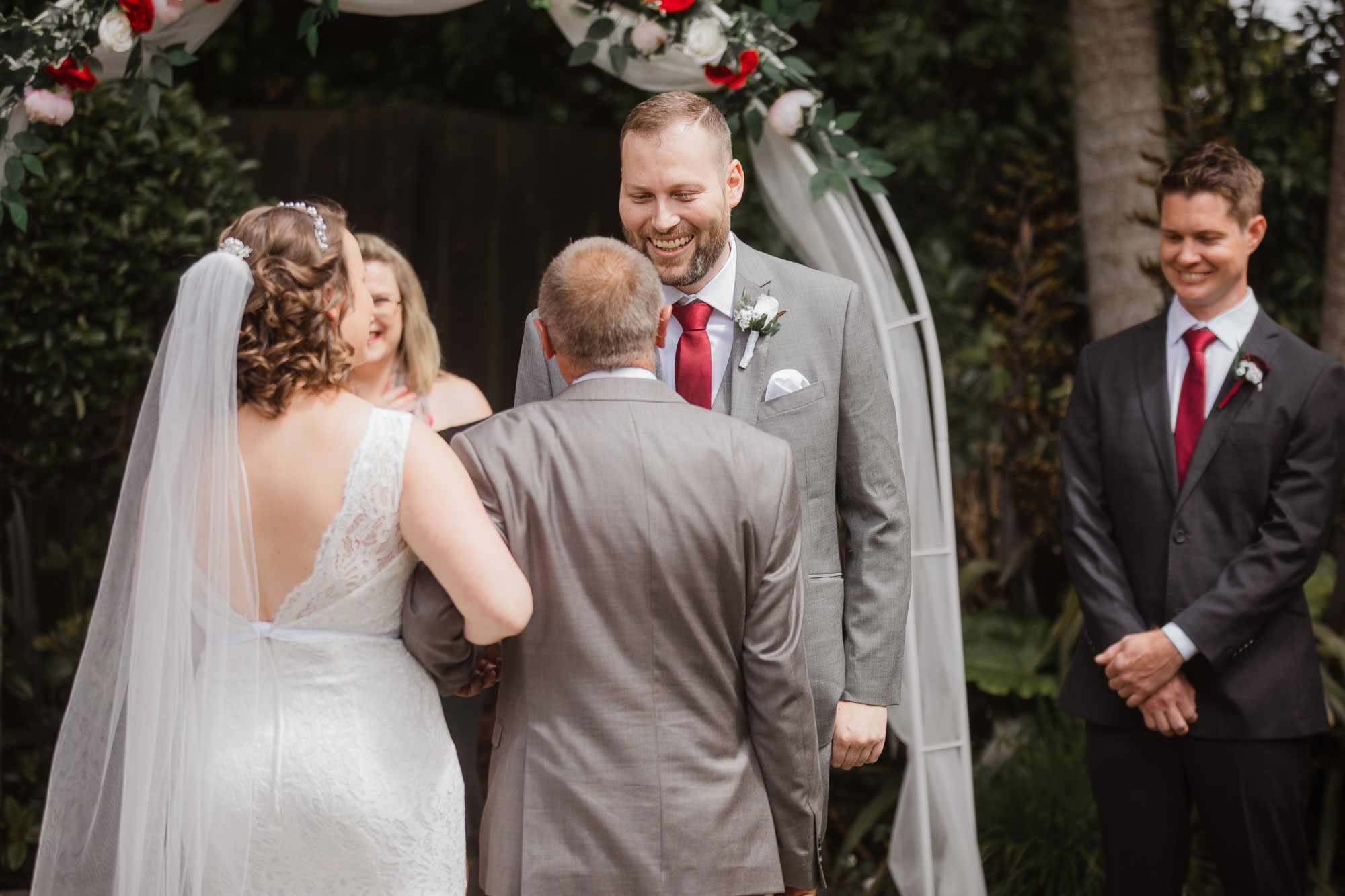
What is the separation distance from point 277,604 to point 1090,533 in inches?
76.8

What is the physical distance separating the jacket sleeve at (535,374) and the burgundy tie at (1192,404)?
1.53 metres

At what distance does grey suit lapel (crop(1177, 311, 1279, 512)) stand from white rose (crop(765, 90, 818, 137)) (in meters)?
1.31

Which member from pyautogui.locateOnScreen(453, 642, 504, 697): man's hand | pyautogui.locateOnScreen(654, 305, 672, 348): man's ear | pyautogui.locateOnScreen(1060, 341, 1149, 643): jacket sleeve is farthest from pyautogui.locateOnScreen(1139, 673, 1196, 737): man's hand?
pyautogui.locateOnScreen(453, 642, 504, 697): man's hand

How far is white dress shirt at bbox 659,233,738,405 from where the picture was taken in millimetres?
2398

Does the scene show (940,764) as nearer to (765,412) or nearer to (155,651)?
(765,412)

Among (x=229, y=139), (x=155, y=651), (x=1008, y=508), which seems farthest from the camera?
(x=229, y=139)

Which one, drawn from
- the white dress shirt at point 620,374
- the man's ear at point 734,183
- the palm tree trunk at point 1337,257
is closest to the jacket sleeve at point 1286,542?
the palm tree trunk at point 1337,257

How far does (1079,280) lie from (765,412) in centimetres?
327

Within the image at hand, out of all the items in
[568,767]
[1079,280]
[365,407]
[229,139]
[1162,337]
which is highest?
[229,139]

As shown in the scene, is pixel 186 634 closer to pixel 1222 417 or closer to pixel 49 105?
pixel 49 105

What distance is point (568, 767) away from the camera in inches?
73.8

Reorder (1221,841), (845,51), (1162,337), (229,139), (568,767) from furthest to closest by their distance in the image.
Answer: (229,139)
(845,51)
(1162,337)
(1221,841)
(568,767)

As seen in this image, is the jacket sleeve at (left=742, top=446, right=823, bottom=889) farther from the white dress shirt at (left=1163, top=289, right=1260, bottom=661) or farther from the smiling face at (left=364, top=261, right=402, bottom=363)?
the smiling face at (left=364, top=261, right=402, bottom=363)

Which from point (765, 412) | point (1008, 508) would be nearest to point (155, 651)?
point (765, 412)
